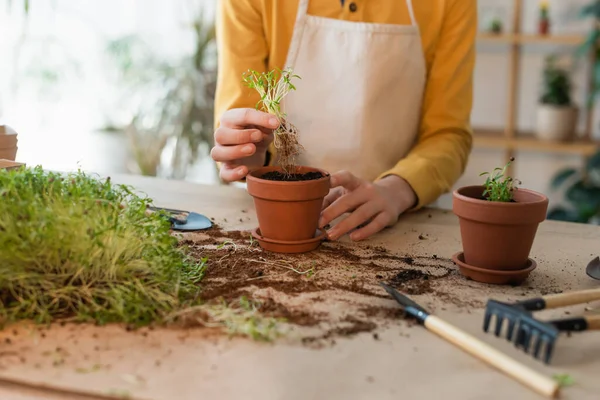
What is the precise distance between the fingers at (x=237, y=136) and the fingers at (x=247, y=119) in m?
0.01

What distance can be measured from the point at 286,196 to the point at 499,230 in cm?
37

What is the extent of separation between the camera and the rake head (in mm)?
797

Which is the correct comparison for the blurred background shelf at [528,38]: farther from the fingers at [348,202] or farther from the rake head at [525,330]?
the rake head at [525,330]

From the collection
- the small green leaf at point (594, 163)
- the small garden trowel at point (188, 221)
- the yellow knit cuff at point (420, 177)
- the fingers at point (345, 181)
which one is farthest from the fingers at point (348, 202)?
the small green leaf at point (594, 163)

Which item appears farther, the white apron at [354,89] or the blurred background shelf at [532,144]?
the blurred background shelf at [532,144]

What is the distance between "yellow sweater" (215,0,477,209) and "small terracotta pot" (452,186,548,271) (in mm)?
521

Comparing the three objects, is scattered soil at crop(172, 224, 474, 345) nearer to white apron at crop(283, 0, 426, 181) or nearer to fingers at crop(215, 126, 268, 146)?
fingers at crop(215, 126, 268, 146)

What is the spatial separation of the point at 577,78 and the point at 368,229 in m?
2.71

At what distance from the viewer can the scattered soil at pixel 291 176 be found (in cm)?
122

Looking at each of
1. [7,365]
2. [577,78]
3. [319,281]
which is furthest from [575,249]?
[577,78]

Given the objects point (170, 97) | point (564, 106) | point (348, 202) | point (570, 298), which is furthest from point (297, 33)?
point (564, 106)

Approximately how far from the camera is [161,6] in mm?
3748

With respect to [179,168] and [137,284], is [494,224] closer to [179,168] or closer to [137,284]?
[137,284]

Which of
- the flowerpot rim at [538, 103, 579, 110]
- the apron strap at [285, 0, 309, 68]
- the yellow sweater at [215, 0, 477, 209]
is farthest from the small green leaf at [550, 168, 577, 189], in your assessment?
the apron strap at [285, 0, 309, 68]
